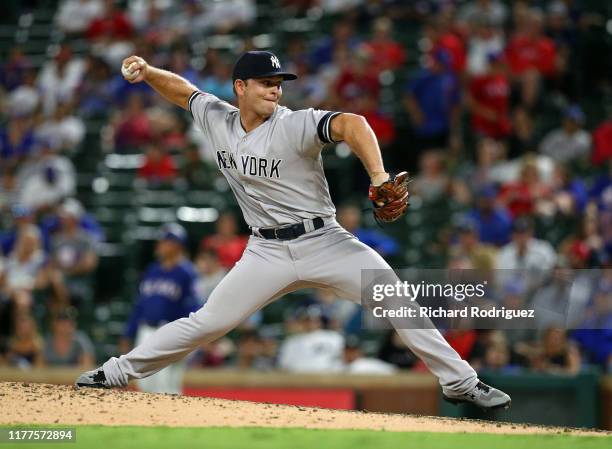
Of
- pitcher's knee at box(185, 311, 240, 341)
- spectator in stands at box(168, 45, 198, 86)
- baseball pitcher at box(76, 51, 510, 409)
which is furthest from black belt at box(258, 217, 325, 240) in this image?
spectator in stands at box(168, 45, 198, 86)

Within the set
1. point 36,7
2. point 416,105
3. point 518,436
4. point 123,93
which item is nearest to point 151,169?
point 123,93

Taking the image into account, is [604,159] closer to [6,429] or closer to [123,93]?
[123,93]

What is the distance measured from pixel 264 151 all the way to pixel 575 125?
19.4 ft

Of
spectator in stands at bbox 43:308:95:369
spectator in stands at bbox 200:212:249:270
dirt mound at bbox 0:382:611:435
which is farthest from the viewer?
spectator in stands at bbox 200:212:249:270

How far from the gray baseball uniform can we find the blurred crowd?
124 inches

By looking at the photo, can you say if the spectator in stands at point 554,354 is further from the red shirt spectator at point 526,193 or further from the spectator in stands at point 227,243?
the spectator in stands at point 227,243

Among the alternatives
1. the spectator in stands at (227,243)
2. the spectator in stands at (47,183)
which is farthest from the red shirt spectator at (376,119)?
the spectator in stands at (47,183)

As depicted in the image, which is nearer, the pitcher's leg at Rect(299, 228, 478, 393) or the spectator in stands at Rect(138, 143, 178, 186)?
the pitcher's leg at Rect(299, 228, 478, 393)

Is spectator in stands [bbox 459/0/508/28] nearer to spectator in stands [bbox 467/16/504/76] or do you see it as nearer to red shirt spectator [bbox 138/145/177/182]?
spectator in stands [bbox 467/16/504/76]

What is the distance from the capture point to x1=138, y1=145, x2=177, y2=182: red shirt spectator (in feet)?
39.6

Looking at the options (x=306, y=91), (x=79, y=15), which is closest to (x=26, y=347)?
(x=306, y=91)

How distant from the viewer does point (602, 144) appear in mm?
10734

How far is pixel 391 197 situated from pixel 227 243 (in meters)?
5.48

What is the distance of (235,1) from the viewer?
14062mm
